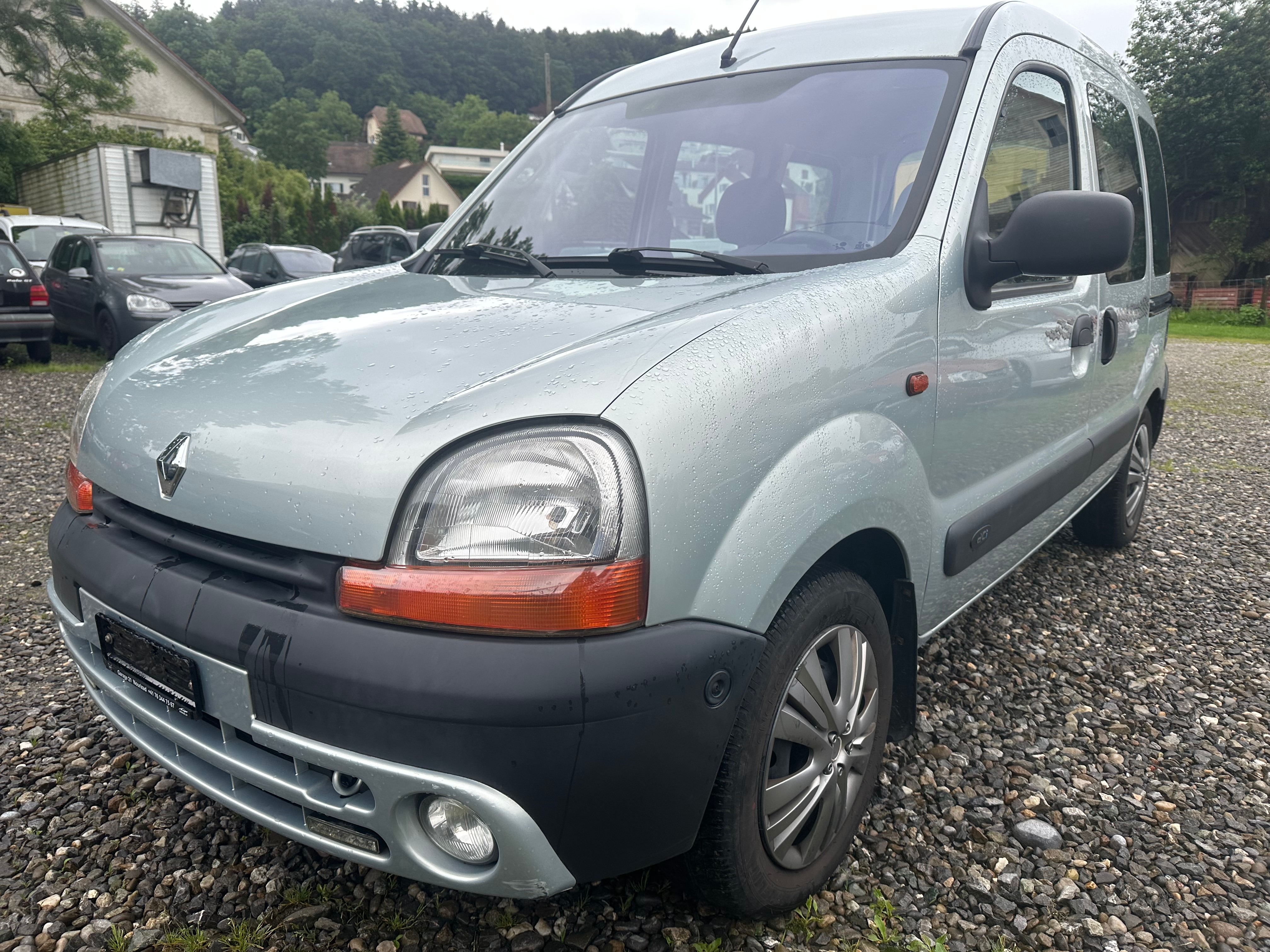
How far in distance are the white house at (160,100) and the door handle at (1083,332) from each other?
34754 millimetres

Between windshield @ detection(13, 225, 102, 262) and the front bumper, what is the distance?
14333 mm

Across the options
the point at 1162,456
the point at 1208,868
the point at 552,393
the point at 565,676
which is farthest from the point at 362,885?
the point at 1162,456

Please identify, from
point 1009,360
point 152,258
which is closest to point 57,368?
point 152,258

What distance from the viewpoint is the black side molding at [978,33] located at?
7.57ft

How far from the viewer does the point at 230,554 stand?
5.01 feet

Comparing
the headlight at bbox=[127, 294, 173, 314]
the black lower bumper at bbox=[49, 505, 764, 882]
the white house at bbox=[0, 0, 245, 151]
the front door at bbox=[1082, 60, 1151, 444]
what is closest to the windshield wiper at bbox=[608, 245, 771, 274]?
the black lower bumper at bbox=[49, 505, 764, 882]

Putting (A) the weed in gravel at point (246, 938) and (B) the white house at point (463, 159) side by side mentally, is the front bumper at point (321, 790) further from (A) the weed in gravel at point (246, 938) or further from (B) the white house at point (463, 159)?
(B) the white house at point (463, 159)

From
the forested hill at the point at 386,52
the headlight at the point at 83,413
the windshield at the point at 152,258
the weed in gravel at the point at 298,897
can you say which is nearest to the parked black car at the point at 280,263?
the windshield at the point at 152,258

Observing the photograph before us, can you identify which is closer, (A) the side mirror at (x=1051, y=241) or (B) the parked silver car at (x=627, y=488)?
(B) the parked silver car at (x=627, y=488)

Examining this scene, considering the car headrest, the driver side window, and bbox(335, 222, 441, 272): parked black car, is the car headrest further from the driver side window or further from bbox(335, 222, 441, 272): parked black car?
bbox(335, 222, 441, 272): parked black car

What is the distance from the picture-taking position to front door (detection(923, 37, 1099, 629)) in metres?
2.12

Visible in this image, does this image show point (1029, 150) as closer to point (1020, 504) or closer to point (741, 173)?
point (741, 173)

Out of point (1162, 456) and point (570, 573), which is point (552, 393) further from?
point (1162, 456)

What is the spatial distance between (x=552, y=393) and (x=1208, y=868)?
191 centimetres
